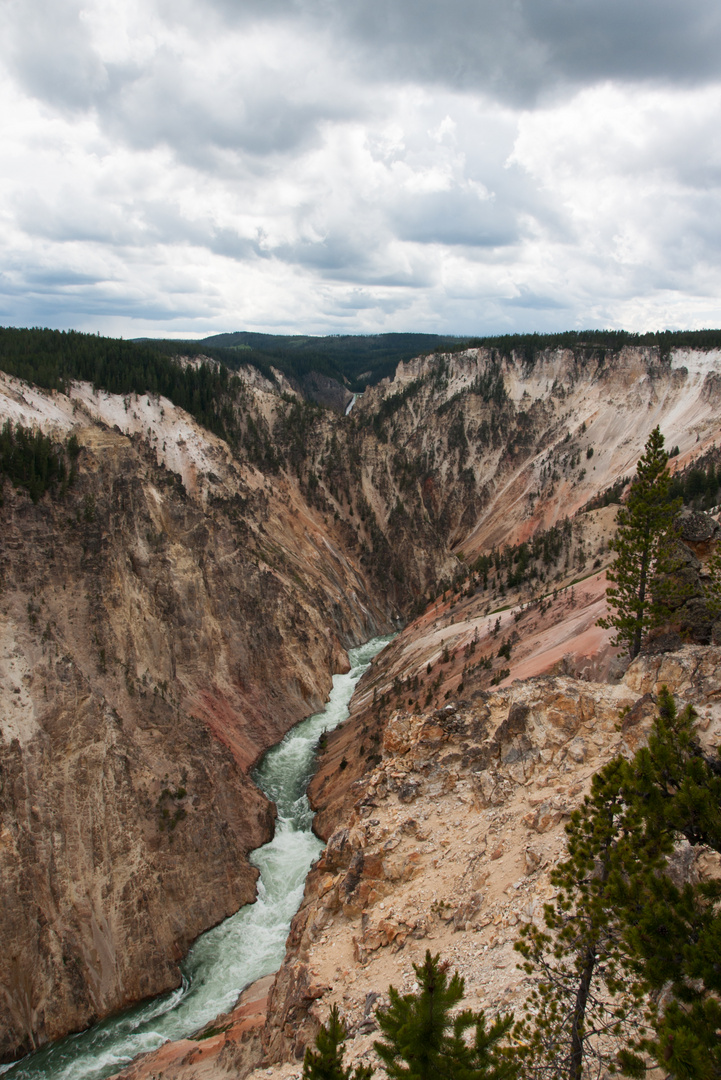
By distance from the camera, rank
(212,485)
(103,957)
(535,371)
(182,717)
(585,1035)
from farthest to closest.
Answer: (535,371) < (212,485) < (182,717) < (103,957) < (585,1035)

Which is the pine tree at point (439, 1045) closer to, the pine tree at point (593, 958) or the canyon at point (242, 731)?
the pine tree at point (593, 958)

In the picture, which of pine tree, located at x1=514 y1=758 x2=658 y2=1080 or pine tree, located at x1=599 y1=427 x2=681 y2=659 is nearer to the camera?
pine tree, located at x1=514 y1=758 x2=658 y2=1080

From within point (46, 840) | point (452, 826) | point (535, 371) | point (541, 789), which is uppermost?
point (535, 371)

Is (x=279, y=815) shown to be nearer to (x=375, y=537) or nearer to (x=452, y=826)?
(x=452, y=826)

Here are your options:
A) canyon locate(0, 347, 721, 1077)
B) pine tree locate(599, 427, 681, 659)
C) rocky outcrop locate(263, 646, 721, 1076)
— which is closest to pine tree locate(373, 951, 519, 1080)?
rocky outcrop locate(263, 646, 721, 1076)

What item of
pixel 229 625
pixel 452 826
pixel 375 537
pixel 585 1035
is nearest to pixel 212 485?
pixel 229 625

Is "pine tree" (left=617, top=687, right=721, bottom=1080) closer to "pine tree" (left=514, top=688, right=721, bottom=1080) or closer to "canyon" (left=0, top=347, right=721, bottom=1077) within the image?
"pine tree" (left=514, top=688, right=721, bottom=1080)
